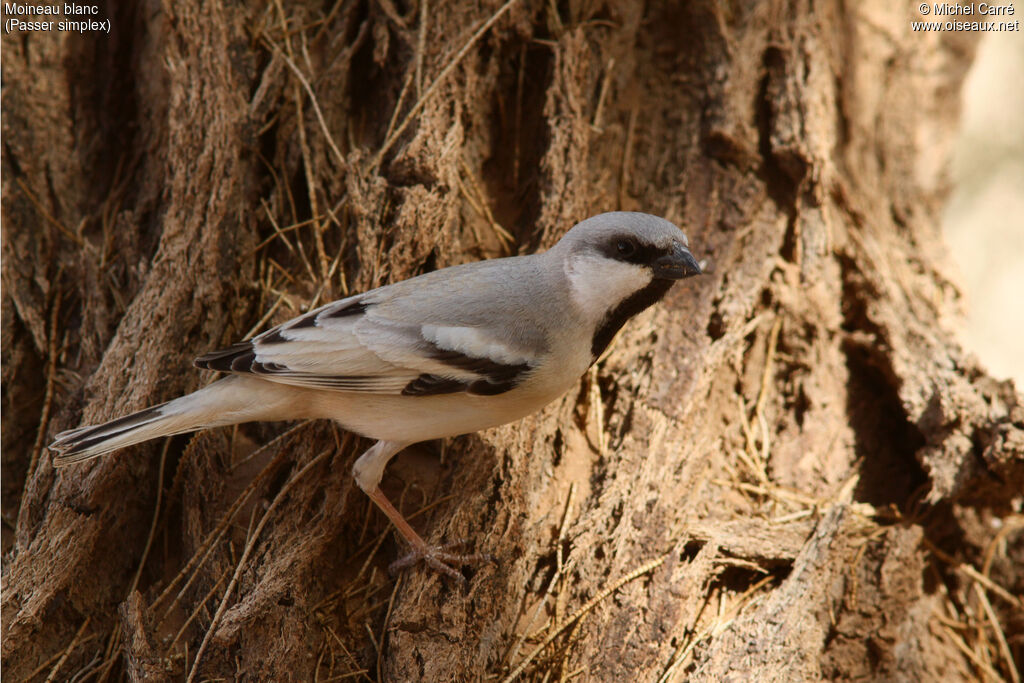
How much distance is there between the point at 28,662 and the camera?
10.9 feet

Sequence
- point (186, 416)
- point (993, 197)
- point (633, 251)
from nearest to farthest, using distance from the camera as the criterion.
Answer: point (186, 416) → point (633, 251) → point (993, 197)

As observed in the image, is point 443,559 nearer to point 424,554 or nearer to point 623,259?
point 424,554

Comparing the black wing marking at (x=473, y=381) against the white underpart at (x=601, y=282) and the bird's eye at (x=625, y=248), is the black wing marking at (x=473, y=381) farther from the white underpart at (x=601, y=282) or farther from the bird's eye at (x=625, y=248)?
the bird's eye at (x=625, y=248)

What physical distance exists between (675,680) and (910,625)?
1.37 meters

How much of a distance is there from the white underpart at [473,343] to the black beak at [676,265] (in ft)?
2.55

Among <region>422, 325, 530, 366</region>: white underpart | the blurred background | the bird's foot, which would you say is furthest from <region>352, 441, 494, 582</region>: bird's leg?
the blurred background

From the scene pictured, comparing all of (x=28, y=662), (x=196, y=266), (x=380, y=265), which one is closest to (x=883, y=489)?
(x=380, y=265)

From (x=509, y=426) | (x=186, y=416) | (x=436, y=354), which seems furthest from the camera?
(x=509, y=426)

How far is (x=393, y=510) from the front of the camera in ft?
11.9

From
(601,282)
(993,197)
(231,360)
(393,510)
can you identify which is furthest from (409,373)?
(993,197)

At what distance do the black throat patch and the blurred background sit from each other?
19.0 feet

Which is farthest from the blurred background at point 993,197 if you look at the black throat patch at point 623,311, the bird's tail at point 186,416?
the bird's tail at point 186,416

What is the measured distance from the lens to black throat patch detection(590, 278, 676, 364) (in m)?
3.72

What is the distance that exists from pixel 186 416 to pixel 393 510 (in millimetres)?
1029
